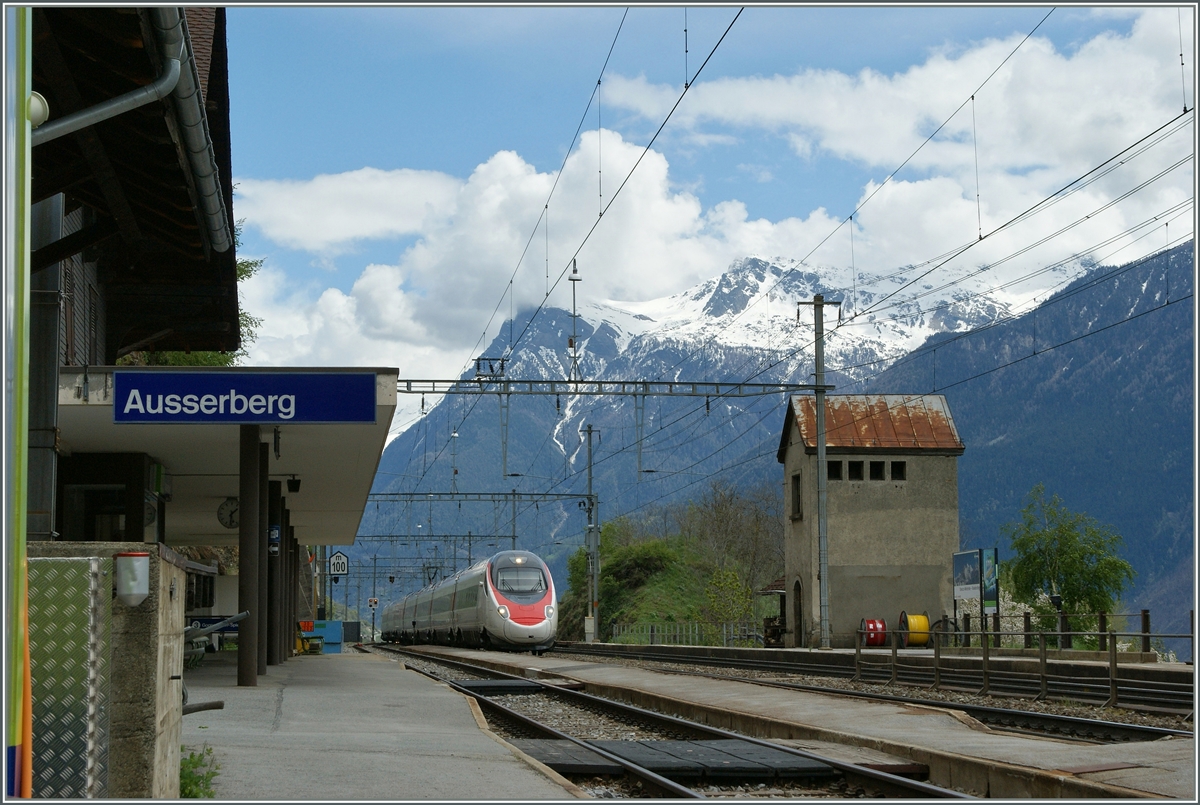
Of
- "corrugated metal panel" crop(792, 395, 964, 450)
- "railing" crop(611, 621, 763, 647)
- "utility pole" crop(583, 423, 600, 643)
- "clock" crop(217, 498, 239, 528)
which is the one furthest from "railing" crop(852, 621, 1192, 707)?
"utility pole" crop(583, 423, 600, 643)

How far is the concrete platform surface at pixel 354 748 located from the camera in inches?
310

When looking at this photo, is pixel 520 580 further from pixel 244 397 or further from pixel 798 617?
pixel 244 397

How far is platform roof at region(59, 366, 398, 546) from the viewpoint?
1628cm

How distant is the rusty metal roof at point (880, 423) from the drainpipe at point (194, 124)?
33509mm

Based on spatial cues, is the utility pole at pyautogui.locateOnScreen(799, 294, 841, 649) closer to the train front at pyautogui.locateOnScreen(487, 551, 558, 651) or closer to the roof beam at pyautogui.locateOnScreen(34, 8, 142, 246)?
the train front at pyautogui.locateOnScreen(487, 551, 558, 651)

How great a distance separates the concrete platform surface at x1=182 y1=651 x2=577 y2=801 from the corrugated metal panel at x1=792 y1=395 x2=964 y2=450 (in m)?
29.4

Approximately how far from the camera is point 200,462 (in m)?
22.4

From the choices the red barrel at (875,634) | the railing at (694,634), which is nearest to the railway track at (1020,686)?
the red barrel at (875,634)

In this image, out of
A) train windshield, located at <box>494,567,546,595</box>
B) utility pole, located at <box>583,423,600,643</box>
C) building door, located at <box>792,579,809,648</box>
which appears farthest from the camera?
utility pole, located at <box>583,423,600,643</box>

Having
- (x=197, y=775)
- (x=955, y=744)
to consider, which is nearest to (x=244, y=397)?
(x=197, y=775)

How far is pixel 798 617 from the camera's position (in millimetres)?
45406

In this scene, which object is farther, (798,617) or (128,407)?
(798,617)

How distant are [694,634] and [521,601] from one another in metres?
16.0

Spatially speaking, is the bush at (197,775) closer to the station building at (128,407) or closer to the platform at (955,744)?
the station building at (128,407)
